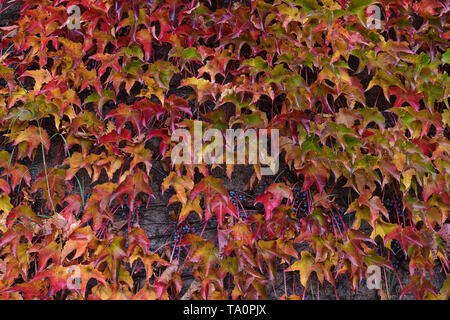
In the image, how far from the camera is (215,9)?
1.43m

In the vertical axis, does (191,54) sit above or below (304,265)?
above

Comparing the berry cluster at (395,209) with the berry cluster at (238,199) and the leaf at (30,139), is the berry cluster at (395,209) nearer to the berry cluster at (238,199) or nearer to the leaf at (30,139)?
the berry cluster at (238,199)

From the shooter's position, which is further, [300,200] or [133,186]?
[300,200]

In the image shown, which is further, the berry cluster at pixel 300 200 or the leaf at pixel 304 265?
the berry cluster at pixel 300 200

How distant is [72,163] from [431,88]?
1.32 meters

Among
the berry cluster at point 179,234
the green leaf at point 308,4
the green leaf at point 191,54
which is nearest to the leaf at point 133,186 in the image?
the berry cluster at point 179,234

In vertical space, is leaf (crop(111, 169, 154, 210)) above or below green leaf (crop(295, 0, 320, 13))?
below

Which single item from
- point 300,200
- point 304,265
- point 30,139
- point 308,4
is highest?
point 308,4

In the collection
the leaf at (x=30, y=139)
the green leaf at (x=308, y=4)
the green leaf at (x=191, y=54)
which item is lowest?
the leaf at (x=30, y=139)

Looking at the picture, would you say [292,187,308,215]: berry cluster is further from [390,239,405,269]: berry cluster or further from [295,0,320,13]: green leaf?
[295,0,320,13]: green leaf

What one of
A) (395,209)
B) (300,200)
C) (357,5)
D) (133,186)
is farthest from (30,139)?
(395,209)

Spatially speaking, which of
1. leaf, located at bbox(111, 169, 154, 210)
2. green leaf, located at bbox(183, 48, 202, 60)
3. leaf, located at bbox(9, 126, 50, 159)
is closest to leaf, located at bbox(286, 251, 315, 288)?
leaf, located at bbox(111, 169, 154, 210)

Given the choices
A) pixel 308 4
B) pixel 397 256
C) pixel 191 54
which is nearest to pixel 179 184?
pixel 191 54

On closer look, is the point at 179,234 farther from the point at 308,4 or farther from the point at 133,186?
the point at 308,4
